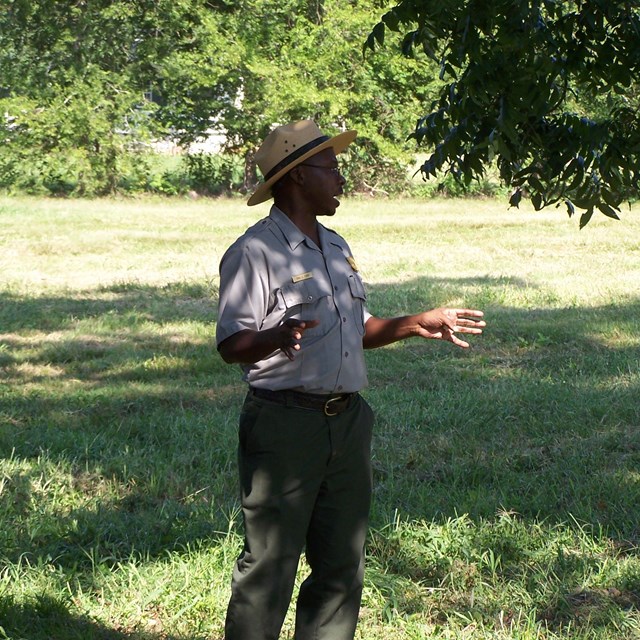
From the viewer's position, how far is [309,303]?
11.1 ft

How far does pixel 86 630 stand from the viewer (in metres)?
4.15

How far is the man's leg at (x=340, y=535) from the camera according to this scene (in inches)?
135

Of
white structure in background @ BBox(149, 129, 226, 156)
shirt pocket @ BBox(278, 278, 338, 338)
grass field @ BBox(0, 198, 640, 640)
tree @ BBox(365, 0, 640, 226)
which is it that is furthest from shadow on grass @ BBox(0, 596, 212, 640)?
white structure in background @ BBox(149, 129, 226, 156)

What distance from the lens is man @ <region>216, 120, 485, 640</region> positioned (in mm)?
3311

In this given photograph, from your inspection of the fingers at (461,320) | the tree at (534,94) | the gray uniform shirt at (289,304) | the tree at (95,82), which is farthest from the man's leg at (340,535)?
the tree at (95,82)

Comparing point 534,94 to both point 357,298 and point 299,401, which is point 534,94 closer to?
point 357,298

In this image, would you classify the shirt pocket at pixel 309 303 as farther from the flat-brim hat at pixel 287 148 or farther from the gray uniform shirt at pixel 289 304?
the flat-brim hat at pixel 287 148

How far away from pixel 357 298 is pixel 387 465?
104 inches

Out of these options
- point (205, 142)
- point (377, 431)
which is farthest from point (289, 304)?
point (205, 142)

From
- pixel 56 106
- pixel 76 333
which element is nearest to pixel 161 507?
pixel 76 333

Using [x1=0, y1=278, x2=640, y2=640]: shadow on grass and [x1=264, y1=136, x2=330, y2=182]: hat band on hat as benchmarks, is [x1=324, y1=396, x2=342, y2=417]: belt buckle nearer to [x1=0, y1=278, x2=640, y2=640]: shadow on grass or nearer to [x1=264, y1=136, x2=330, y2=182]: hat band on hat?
[x1=264, y1=136, x2=330, y2=182]: hat band on hat

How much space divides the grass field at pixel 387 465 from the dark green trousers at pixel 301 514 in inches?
29.0

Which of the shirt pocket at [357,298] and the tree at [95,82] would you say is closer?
the shirt pocket at [357,298]

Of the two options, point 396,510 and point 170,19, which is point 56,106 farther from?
point 396,510
